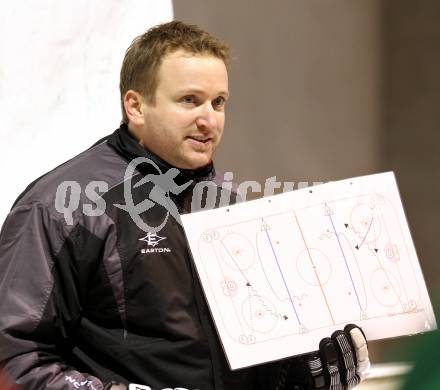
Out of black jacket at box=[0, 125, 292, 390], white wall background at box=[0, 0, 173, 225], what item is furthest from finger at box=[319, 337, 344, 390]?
white wall background at box=[0, 0, 173, 225]

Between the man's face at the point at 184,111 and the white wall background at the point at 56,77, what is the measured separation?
700 millimetres

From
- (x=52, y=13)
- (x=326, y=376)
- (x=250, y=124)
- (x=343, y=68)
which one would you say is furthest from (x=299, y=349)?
(x=343, y=68)

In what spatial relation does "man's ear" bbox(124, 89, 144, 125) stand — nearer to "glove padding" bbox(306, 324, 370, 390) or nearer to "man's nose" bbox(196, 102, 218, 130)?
"man's nose" bbox(196, 102, 218, 130)

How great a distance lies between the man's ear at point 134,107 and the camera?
1802 mm

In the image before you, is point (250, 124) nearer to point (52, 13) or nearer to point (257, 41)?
point (257, 41)

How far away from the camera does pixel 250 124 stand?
10.4ft

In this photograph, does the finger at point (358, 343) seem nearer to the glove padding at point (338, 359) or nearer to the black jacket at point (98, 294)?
the glove padding at point (338, 359)

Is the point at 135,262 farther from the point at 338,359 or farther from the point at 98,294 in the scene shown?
the point at 338,359

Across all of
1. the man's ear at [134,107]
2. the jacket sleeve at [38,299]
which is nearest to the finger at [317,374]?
the jacket sleeve at [38,299]

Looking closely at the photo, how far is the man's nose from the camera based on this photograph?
1.78 meters

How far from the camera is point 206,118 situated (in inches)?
70.0

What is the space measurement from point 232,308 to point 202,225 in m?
0.18

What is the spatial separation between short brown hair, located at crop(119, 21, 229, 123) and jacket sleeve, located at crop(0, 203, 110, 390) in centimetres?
36

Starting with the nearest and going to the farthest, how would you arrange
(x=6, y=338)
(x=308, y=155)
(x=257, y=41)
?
(x=6, y=338) → (x=257, y=41) → (x=308, y=155)
